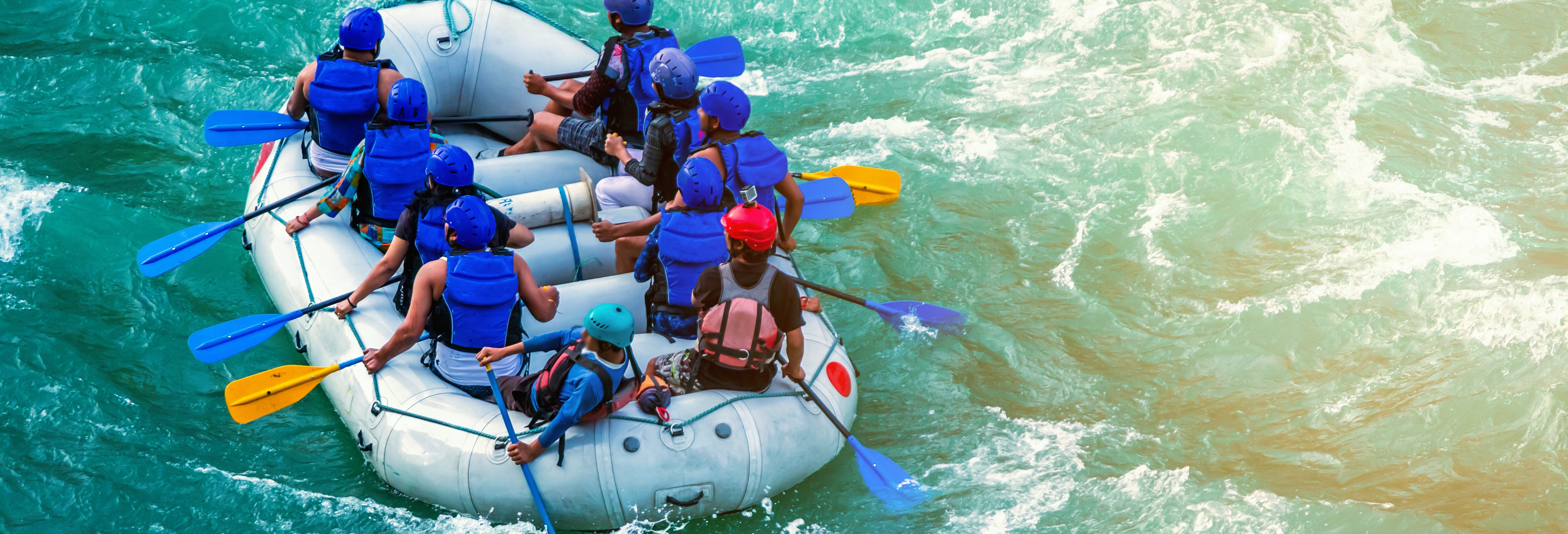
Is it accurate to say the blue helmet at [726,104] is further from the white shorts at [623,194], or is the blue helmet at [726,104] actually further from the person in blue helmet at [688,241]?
the white shorts at [623,194]

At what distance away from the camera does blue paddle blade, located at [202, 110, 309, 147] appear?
564 centimetres

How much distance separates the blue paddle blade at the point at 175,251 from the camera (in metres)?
5.31

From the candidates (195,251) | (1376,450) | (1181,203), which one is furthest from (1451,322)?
(195,251)

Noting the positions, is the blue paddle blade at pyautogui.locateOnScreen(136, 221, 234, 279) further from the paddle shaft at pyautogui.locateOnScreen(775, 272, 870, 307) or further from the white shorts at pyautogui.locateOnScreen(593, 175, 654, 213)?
the paddle shaft at pyautogui.locateOnScreen(775, 272, 870, 307)

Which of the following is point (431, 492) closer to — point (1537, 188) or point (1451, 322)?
point (1451, 322)

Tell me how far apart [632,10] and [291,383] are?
240cm

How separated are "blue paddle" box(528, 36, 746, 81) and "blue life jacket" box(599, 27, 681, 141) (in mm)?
748

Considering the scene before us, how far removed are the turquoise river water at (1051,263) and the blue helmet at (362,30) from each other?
3.97 feet

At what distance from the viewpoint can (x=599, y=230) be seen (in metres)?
4.97

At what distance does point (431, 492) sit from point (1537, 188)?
6.43m

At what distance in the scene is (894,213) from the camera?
6742 mm

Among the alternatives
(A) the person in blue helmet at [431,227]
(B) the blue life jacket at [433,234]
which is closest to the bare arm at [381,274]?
(A) the person in blue helmet at [431,227]

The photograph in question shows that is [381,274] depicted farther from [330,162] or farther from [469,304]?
[330,162]

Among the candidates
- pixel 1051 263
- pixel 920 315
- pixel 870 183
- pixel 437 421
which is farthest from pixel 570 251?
pixel 1051 263
